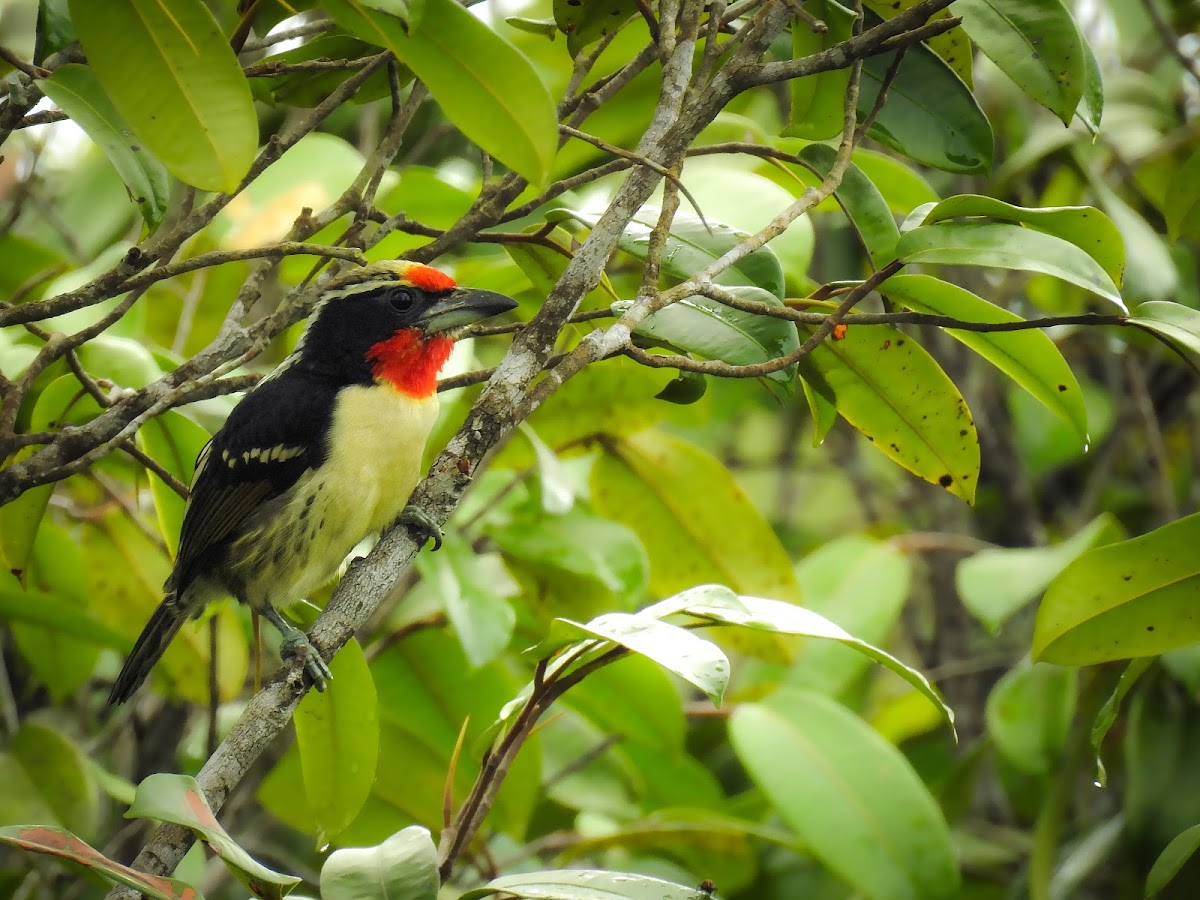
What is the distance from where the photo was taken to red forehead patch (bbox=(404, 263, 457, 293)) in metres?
2.79

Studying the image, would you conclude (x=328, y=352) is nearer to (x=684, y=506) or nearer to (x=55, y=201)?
(x=684, y=506)

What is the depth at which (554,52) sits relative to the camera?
3580mm

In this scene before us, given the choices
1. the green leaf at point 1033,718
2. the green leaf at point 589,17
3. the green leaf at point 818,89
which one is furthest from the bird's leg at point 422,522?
the green leaf at point 1033,718

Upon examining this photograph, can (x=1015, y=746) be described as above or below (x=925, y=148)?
below

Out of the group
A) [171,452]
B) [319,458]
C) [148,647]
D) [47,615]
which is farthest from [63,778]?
[319,458]

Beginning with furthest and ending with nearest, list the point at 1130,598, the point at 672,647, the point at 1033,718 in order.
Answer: the point at 1033,718
the point at 1130,598
the point at 672,647

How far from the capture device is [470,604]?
2508 millimetres

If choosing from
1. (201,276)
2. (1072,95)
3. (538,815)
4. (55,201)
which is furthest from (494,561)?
(55,201)

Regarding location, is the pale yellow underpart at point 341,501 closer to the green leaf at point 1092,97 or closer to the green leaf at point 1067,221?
the green leaf at point 1067,221

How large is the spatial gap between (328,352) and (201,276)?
0.74 m

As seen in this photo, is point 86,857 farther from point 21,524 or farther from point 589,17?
point 589,17

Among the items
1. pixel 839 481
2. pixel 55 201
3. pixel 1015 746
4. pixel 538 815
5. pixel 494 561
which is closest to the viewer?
pixel 1015 746

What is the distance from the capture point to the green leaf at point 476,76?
1620 millimetres

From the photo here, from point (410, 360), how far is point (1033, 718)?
175 centimetres
